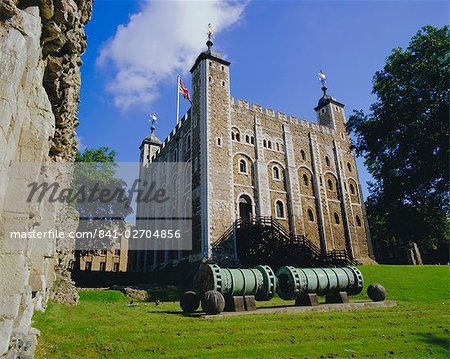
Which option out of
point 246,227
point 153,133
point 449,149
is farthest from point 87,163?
point 449,149

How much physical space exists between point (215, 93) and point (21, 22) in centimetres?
2118

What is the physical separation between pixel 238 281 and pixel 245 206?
13335 mm

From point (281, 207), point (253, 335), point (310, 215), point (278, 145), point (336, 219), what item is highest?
point (278, 145)

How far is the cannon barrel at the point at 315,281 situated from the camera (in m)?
11.6

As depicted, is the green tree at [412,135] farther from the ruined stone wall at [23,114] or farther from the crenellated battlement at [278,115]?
the ruined stone wall at [23,114]

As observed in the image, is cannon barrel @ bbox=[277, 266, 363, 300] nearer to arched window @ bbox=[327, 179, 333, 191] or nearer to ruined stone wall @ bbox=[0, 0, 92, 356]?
ruined stone wall @ bbox=[0, 0, 92, 356]

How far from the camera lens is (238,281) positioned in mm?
10656

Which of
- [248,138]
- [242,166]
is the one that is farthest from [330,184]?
[242,166]

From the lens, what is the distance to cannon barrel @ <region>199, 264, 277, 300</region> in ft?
34.0

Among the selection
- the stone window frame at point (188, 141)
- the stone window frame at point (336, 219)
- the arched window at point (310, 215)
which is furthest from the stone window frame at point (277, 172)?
the stone window frame at point (188, 141)

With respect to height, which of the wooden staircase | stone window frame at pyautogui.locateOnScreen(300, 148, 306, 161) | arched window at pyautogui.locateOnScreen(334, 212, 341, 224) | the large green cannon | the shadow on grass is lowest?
the shadow on grass

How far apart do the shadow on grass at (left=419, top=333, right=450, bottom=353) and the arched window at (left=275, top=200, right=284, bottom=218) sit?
17176 millimetres

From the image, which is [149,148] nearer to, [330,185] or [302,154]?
[302,154]

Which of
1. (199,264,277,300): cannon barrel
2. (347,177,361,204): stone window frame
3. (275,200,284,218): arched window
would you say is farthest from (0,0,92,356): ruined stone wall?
(347,177,361,204): stone window frame
